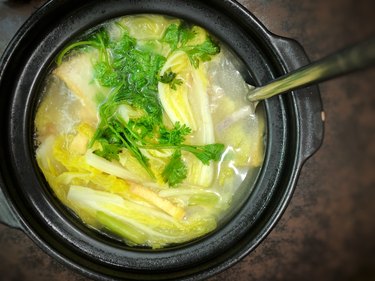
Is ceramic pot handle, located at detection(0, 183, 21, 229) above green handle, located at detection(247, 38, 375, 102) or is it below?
below

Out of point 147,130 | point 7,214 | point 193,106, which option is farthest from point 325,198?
point 7,214

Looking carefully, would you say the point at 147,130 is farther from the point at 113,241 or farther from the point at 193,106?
the point at 113,241

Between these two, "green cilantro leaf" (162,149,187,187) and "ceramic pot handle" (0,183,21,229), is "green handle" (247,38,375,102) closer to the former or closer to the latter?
"green cilantro leaf" (162,149,187,187)

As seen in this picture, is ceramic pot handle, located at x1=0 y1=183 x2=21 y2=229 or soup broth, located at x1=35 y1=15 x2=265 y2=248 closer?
ceramic pot handle, located at x1=0 y1=183 x2=21 y2=229

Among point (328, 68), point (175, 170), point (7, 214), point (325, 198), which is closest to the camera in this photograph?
point (328, 68)

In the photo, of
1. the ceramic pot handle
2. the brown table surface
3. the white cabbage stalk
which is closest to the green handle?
the white cabbage stalk

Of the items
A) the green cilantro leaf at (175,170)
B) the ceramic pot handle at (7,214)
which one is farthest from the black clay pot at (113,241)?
the green cilantro leaf at (175,170)
